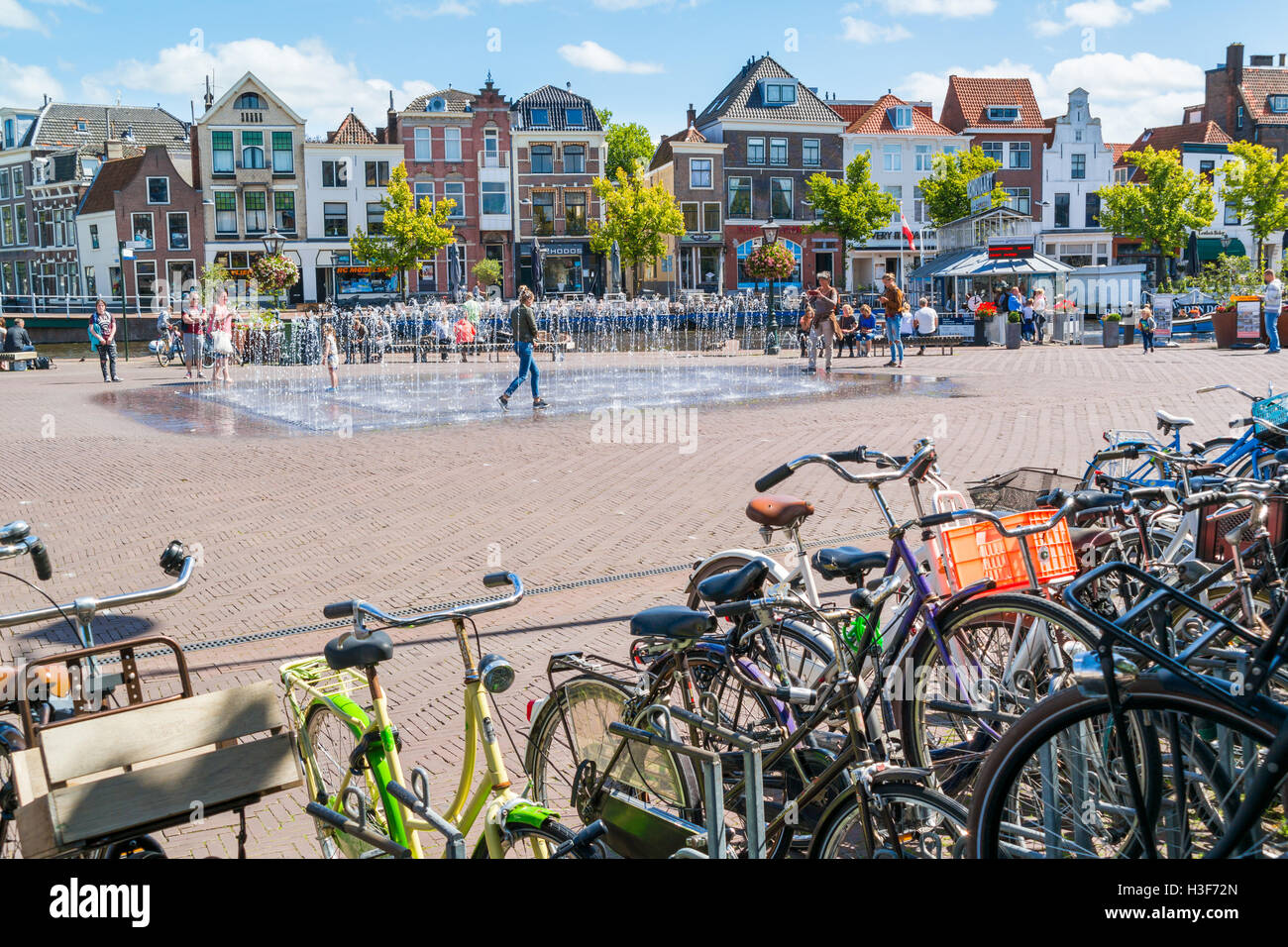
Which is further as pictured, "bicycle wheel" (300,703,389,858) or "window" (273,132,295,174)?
"window" (273,132,295,174)

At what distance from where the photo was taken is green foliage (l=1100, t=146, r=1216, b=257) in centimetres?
5341

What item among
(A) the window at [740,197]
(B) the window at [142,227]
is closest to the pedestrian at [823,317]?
(A) the window at [740,197]

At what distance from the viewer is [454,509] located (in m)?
9.29

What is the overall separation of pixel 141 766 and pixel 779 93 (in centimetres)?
6001

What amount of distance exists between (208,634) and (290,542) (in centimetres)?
207

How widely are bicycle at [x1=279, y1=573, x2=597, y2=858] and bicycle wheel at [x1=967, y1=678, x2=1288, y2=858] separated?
3.03 ft

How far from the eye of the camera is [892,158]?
6066 centimetres

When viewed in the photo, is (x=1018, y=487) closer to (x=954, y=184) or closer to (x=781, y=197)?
(x=954, y=184)

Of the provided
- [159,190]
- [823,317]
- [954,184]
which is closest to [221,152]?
[159,190]

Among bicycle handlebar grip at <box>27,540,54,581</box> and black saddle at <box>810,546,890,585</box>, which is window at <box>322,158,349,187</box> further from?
black saddle at <box>810,546,890,585</box>

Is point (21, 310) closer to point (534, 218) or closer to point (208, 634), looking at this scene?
point (534, 218)

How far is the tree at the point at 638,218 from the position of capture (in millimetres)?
53156

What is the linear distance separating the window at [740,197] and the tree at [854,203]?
3464 mm

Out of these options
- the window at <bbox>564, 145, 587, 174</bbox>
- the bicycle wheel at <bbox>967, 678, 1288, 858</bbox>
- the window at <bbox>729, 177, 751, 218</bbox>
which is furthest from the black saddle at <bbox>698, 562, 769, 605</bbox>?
the window at <bbox>564, 145, 587, 174</bbox>
